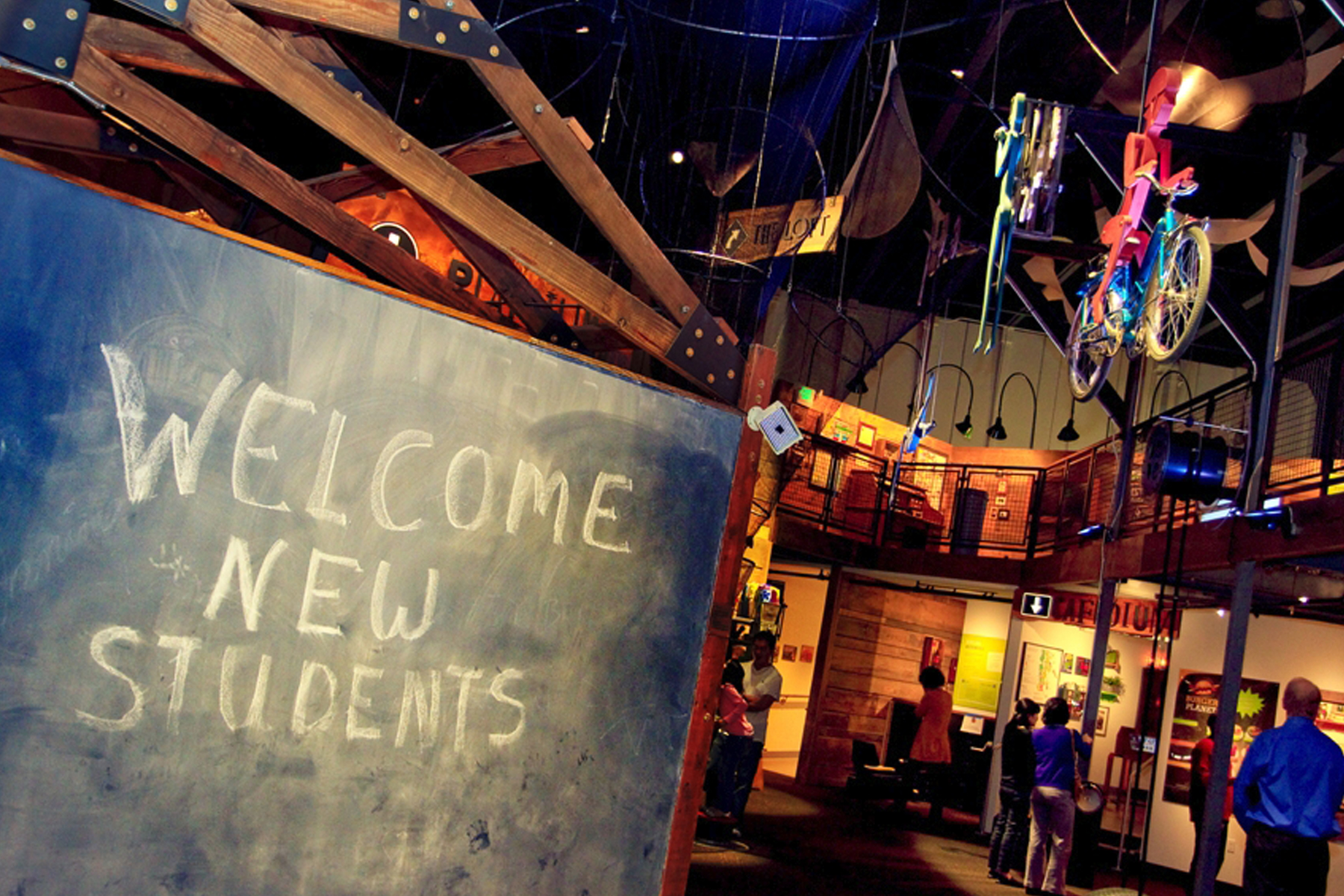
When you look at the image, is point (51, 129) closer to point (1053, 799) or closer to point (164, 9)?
point (164, 9)

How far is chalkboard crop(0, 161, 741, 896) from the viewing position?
248 centimetres

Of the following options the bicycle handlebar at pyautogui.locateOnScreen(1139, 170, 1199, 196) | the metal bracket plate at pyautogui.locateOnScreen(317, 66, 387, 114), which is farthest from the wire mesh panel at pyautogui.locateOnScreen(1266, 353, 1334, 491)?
the metal bracket plate at pyautogui.locateOnScreen(317, 66, 387, 114)

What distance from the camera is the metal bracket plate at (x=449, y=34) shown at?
2.97 m

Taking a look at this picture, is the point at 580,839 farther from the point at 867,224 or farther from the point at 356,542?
the point at 867,224

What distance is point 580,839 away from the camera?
326 cm

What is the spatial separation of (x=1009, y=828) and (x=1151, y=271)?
537 centimetres

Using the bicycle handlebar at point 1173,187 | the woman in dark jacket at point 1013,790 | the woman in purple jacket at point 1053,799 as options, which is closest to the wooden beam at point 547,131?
the bicycle handlebar at point 1173,187

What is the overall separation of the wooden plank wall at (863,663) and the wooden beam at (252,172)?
12628mm

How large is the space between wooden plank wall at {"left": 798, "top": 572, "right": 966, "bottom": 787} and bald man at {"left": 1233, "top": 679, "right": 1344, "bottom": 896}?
9384 mm

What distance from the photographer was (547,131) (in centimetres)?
332

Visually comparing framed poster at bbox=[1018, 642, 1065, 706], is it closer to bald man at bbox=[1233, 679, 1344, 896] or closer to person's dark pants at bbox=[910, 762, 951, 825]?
person's dark pants at bbox=[910, 762, 951, 825]

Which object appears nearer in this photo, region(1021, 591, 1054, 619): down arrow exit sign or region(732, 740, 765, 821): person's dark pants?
region(732, 740, 765, 821): person's dark pants

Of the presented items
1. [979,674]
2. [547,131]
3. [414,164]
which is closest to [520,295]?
[547,131]

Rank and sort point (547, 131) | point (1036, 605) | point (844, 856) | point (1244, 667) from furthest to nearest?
point (1036, 605)
point (1244, 667)
point (844, 856)
point (547, 131)
